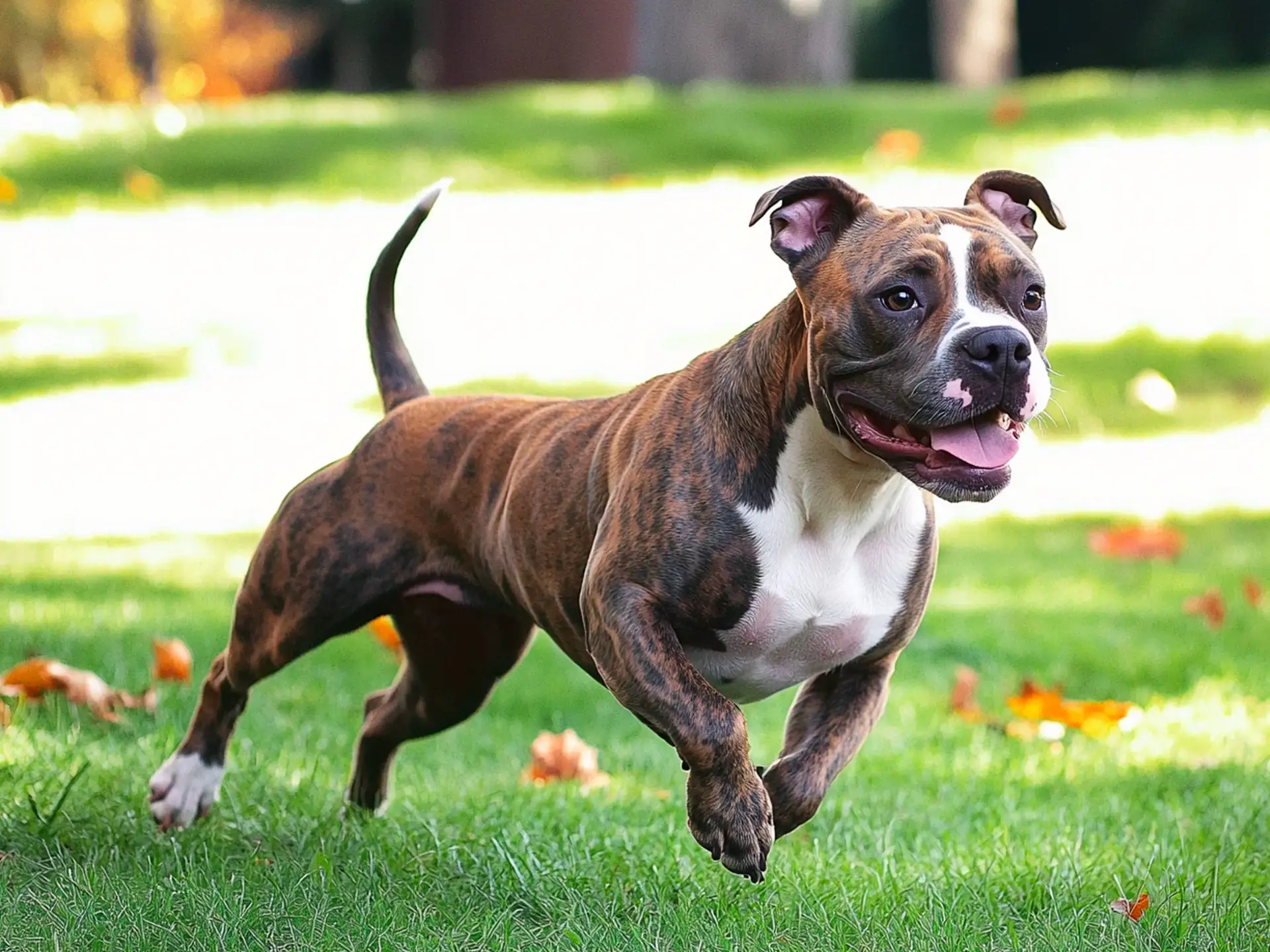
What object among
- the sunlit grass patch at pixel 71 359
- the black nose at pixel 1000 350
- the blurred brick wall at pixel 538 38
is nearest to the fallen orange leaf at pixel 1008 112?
the sunlit grass patch at pixel 71 359

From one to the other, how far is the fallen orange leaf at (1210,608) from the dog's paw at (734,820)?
4.48m

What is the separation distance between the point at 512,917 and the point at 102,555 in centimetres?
517

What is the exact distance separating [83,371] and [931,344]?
9.71 metres

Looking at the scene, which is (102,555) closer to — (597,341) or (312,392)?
(312,392)

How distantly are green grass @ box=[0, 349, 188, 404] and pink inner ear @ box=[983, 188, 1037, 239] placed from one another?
8861mm

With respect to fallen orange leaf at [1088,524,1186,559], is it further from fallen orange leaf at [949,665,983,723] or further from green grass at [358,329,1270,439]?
fallen orange leaf at [949,665,983,723]

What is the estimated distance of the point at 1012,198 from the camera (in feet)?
15.3

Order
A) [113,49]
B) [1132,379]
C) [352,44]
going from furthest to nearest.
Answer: [352,44]
[113,49]
[1132,379]

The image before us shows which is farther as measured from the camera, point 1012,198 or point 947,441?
point 1012,198

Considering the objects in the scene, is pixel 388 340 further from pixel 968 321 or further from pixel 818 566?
pixel 968 321

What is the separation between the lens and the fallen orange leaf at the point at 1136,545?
9195mm

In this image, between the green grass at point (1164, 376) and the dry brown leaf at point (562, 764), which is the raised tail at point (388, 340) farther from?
the green grass at point (1164, 376)

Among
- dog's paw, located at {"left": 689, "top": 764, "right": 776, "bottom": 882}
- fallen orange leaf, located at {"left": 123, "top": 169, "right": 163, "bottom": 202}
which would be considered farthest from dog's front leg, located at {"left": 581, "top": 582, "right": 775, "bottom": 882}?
fallen orange leaf, located at {"left": 123, "top": 169, "right": 163, "bottom": 202}

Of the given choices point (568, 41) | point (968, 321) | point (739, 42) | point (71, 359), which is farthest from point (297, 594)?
point (568, 41)
